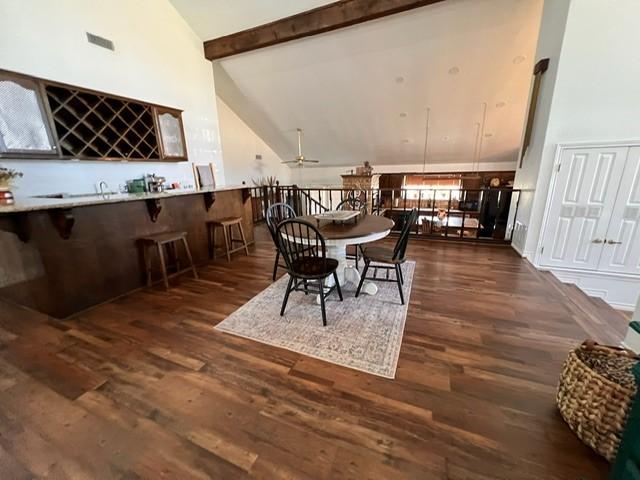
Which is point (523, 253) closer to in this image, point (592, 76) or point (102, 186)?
point (592, 76)

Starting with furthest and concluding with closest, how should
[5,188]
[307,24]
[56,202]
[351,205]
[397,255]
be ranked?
[307,24], [351,205], [397,255], [56,202], [5,188]

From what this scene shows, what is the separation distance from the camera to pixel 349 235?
7.19ft

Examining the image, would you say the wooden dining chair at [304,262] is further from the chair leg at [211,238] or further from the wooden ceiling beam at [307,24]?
the wooden ceiling beam at [307,24]

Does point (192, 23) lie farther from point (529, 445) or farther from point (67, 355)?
point (529, 445)

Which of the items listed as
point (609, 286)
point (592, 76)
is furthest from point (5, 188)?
point (609, 286)

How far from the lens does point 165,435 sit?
4.19ft

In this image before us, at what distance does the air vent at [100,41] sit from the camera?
3.26m

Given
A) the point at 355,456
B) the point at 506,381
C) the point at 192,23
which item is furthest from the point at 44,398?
the point at 192,23

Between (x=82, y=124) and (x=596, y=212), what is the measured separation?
637 centimetres

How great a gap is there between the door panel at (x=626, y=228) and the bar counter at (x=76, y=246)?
5.03m

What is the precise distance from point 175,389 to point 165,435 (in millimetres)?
296

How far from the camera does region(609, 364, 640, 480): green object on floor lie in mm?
824

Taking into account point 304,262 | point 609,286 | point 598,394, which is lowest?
point 609,286

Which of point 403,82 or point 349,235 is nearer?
point 349,235
